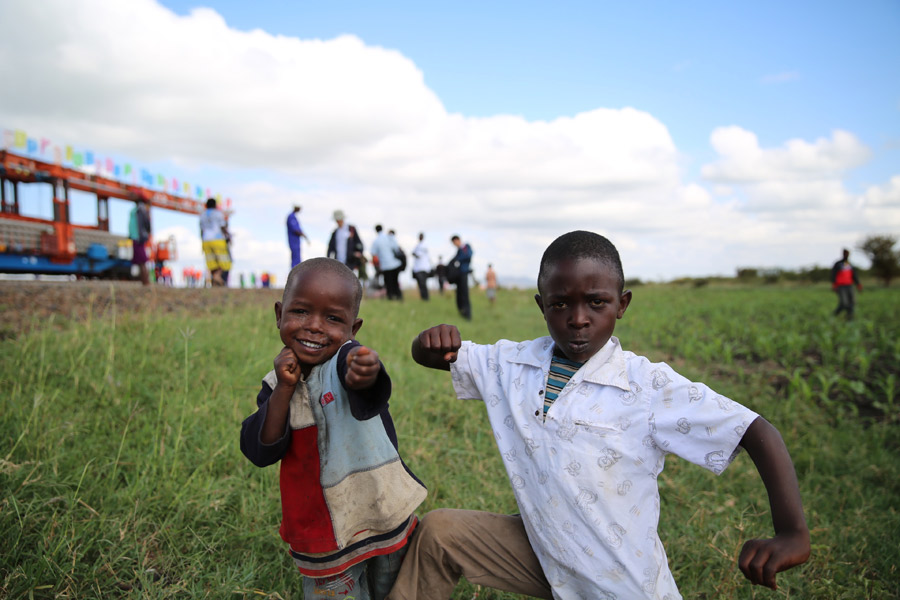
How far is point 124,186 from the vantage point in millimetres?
16062

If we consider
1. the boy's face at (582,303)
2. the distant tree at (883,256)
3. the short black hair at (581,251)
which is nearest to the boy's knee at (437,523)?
the boy's face at (582,303)

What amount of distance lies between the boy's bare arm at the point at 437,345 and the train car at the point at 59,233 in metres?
10.7

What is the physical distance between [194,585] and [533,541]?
142 centimetres

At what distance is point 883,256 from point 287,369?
1444 inches

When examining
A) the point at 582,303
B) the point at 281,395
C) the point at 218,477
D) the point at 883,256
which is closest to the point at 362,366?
the point at 281,395

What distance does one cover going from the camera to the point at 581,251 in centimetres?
183

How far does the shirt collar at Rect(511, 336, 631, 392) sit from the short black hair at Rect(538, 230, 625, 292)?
9.0 inches

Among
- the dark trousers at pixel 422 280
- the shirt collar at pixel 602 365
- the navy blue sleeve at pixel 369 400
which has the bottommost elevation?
the navy blue sleeve at pixel 369 400

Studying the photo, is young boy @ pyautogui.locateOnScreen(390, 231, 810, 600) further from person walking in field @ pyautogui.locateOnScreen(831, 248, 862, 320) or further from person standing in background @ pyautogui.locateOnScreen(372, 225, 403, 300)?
person walking in field @ pyautogui.locateOnScreen(831, 248, 862, 320)

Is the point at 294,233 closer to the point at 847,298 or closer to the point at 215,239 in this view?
the point at 215,239

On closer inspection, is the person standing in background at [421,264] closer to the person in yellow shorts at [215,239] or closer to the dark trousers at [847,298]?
the person in yellow shorts at [215,239]

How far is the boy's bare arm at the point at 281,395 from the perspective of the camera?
1597mm

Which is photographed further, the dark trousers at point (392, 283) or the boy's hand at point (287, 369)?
the dark trousers at point (392, 283)

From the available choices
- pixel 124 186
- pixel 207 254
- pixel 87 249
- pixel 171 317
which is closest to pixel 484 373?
pixel 171 317
